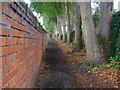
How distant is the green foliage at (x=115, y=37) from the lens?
5.52 metres

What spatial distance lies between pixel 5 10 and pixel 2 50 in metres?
0.50

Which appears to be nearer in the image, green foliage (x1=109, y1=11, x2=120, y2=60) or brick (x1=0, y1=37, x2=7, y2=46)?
brick (x1=0, y1=37, x2=7, y2=46)

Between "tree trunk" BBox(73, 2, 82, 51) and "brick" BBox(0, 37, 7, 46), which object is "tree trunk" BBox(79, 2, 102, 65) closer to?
"tree trunk" BBox(73, 2, 82, 51)

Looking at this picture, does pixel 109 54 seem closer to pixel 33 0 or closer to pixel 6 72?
pixel 6 72

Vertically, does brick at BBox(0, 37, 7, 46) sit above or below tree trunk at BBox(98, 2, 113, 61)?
below

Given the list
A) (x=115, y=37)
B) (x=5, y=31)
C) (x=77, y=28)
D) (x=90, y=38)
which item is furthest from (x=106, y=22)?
(x=5, y=31)

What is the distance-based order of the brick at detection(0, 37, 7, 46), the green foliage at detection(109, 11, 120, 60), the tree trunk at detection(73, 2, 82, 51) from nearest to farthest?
the brick at detection(0, 37, 7, 46) < the green foliage at detection(109, 11, 120, 60) < the tree trunk at detection(73, 2, 82, 51)

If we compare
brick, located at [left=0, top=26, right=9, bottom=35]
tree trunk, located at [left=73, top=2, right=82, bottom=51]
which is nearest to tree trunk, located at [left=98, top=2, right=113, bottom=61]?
tree trunk, located at [left=73, top=2, right=82, bottom=51]

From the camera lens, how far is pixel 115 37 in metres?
5.72

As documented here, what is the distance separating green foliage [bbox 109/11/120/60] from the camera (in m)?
5.52

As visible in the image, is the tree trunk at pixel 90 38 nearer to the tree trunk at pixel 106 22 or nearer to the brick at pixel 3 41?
the tree trunk at pixel 106 22

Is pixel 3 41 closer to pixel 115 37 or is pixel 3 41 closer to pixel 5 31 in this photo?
pixel 5 31

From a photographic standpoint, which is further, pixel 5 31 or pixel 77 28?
pixel 77 28

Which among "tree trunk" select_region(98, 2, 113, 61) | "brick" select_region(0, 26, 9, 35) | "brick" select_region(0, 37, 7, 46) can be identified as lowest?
"brick" select_region(0, 37, 7, 46)
